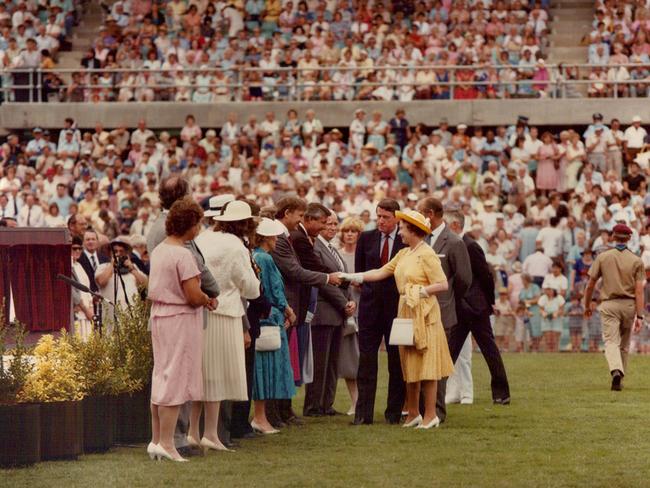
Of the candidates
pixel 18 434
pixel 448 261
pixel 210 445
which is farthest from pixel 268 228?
pixel 18 434

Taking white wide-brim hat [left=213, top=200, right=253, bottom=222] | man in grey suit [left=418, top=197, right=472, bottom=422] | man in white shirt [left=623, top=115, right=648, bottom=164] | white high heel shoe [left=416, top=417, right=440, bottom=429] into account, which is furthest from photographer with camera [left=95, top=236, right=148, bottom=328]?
man in white shirt [left=623, top=115, right=648, bottom=164]

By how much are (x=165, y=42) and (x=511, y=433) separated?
24490mm

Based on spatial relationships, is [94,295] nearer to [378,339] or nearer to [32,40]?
[378,339]

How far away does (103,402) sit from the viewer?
1232 cm

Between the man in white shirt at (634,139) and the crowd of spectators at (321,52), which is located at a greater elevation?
the crowd of spectators at (321,52)

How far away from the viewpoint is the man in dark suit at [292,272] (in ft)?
46.6

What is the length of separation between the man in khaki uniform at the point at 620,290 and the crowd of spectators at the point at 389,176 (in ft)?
23.1

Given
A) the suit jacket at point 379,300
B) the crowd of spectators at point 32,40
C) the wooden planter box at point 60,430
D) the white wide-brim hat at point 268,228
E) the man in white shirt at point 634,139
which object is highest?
the crowd of spectators at point 32,40

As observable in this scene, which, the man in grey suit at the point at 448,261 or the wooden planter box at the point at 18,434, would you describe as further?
the man in grey suit at the point at 448,261

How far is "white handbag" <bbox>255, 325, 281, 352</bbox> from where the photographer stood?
13.3 m

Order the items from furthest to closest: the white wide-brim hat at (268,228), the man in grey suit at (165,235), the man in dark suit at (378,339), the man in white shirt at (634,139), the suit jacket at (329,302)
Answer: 1. the man in white shirt at (634,139)
2. the suit jacket at (329,302)
3. the man in dark suit at (378,339)
4. the white wide-brim hat at (268,228)
5. the man in grey suit at (165,235)

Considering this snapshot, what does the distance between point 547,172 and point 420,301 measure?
55.2ft

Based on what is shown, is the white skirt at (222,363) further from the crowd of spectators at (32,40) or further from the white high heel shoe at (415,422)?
the crowd of spectators at (32,40)

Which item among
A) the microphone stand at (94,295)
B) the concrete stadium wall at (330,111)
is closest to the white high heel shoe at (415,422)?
the microphone stand at (94,295)
